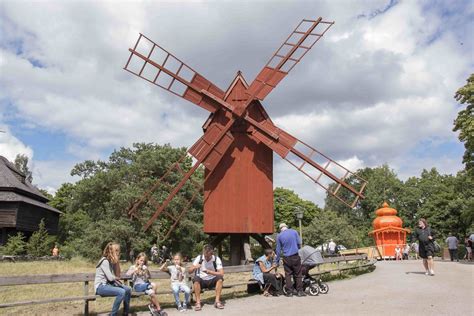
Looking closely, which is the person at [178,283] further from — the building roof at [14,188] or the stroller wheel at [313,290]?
the building roof at [14,188]

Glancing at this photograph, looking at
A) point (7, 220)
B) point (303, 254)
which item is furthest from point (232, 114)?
point (7, 220)

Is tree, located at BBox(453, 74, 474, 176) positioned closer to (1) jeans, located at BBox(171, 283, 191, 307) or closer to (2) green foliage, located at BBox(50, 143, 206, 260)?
(2) green foliage, located at BBox(50, 143, 206, 260)

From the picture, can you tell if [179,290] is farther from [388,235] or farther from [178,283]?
[388,235]

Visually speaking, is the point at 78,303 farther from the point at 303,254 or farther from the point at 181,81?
the point at 181,81

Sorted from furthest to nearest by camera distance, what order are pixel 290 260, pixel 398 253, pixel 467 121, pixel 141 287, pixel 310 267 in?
pixel 398 253
pixel 467 121
pixel 310 267
pixel 290 260
pixel 141 287

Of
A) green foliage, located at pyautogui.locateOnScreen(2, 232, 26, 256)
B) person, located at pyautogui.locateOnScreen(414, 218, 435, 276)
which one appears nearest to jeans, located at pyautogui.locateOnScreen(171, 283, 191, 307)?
person, located at pyautogui.locateOnScreen(414, 218, 435, 276)

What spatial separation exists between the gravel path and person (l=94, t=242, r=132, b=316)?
3.81 feet

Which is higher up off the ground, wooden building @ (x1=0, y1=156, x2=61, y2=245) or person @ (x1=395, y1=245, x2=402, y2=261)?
wooden building @ (x1=0, y1=156, x2=61, y2=245)

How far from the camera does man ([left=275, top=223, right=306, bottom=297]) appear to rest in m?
10.5

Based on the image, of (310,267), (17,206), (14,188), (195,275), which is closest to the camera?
(195,275)

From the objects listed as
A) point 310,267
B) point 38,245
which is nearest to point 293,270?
point 310,267

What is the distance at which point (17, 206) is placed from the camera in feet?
128

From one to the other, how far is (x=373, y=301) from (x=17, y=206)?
1471 inches

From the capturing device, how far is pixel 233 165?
1600 centimetres
